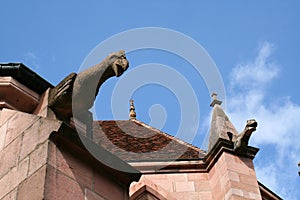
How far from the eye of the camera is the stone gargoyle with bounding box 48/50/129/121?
381cm

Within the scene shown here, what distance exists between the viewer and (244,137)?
29.8 feet

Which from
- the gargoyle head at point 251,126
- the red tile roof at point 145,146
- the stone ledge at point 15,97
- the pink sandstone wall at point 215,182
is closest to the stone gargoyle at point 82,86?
the stone ledge at point 15,97

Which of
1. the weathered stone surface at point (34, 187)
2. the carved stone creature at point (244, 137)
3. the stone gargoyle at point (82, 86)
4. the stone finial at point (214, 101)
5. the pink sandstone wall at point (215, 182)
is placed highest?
the stone finial at point (214, 101)

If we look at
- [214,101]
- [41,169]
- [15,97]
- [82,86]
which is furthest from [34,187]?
[214,101]

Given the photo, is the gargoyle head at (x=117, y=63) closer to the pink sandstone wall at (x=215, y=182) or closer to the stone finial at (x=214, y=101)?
the pink sandstone wall at (x=215, y=182)

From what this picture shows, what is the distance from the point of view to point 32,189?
3.12m

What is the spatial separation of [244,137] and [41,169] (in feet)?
20.6

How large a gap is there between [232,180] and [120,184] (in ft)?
16.2

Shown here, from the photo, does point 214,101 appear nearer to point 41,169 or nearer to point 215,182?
point 215,182

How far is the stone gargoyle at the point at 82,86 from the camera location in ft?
12.5

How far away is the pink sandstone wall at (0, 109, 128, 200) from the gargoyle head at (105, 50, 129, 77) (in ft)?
1.86

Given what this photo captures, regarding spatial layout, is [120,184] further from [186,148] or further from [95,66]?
[186,148]

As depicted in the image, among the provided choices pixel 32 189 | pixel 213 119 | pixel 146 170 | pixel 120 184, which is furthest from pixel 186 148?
pixel 32 189

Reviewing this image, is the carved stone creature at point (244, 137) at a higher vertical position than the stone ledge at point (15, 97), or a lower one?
higher
